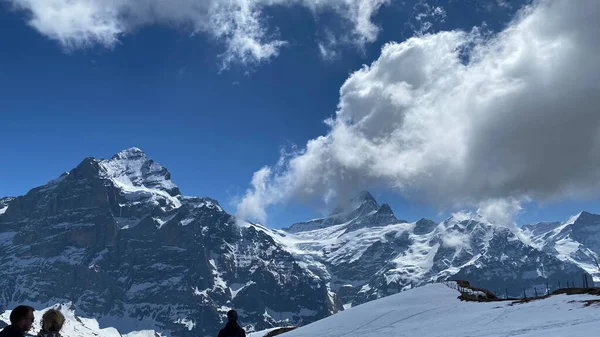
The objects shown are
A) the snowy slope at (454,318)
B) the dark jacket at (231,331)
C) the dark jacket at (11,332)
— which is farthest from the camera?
the snowy slope at (454,318)

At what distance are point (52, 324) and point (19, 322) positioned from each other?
2.82 ft

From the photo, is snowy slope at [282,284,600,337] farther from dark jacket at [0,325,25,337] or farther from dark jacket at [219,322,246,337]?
dark jacket at [0,325,25,337]

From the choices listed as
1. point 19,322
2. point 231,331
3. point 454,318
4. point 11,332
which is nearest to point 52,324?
point 19,322

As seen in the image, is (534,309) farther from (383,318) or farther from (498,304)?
(383,318)

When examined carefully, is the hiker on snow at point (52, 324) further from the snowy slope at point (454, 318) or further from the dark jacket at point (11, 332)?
the snowy slope at point (454, 318)

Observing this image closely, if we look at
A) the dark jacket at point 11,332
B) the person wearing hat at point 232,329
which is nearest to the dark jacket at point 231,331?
the person wearing hat at point 232,329

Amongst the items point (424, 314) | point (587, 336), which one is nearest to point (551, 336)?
point (587, 336)

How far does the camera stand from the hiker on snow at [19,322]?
1046 cm

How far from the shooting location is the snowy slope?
25891mm

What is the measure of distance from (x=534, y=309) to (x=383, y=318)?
15.7 meters

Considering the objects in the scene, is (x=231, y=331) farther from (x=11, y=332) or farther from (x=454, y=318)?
(x=454, y=318)

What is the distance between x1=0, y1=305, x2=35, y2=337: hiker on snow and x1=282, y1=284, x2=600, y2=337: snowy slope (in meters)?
17.4

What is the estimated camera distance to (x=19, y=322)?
34.9 feet

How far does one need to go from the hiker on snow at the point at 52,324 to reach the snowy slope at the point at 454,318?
661 inches
